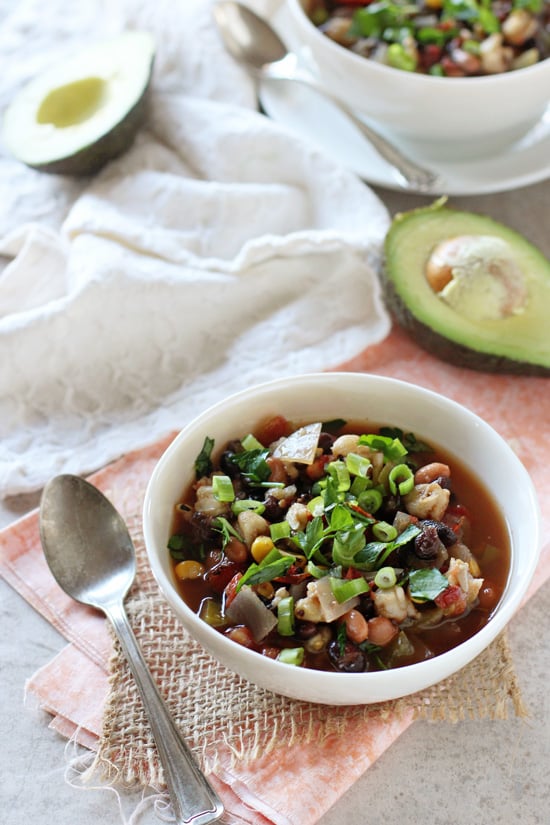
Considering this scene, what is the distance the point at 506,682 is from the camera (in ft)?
4.88

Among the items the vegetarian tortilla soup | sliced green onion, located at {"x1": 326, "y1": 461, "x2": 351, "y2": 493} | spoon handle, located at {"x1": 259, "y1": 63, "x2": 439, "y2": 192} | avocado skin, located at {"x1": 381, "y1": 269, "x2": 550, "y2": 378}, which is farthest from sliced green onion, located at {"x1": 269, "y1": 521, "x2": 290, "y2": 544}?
spoon handle, located at {"x1": 259, "y1": 63, "x2": 439, "y2": 192}

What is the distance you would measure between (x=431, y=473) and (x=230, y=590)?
402 mm

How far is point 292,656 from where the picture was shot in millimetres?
1354

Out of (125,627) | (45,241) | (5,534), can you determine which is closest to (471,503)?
(125,627)

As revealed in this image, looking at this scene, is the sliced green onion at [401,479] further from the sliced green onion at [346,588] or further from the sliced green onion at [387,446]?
the sliced green onion at [346,588]

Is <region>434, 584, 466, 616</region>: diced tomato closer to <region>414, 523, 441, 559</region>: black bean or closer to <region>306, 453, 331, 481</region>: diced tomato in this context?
<region>414, 523, 441, 559</region>: black bean

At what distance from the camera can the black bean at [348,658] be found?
134cm

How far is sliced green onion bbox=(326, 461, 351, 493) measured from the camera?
58.4 inches

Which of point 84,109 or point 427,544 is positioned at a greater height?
point 84,109

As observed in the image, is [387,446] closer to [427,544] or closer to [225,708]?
A: [427,544]

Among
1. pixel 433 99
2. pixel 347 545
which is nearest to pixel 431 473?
pixel 347 545

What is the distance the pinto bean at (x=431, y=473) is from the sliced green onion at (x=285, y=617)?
334 millimetres

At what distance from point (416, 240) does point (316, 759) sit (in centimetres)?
112

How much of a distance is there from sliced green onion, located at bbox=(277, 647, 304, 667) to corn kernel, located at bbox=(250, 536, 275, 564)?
0.16 meters
